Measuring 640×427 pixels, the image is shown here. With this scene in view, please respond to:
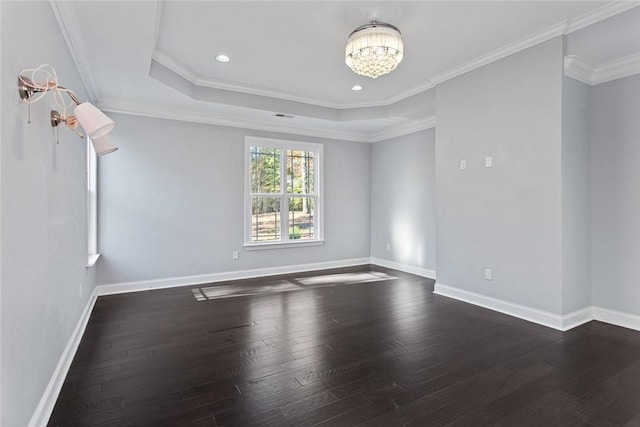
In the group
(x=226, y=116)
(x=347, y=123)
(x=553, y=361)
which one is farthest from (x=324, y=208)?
(x=553, y=361)

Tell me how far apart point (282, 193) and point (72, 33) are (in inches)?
140

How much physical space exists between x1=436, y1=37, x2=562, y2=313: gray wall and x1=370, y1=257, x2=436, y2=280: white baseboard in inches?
39.9

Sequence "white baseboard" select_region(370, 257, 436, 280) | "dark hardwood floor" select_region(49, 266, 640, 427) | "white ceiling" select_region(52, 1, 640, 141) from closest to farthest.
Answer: "dark hardwood floor" select_region(49, 266, 640, 427) < "white ceiling" select_region(52, 1, 640, 141) < "white baseboard" select_region(370, 257, 436, 280)

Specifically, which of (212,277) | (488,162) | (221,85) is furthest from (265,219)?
(488,162)

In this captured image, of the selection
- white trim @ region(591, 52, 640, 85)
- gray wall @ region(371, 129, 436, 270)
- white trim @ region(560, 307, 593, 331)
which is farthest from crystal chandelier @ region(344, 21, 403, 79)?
white trim @ region(560, 307, 593, 331)

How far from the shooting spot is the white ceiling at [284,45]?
2.67 metres

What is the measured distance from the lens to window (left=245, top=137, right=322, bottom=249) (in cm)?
546

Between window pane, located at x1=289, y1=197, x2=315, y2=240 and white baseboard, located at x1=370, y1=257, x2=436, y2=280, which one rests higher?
window pane, located at x1=289, y1=197, x2=315, y2=240

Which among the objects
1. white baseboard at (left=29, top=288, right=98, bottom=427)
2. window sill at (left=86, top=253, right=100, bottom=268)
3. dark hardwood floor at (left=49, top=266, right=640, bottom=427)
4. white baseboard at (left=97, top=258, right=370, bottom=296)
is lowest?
dark hardwood floor at (left=49, top=266, right=640, bottom=427)

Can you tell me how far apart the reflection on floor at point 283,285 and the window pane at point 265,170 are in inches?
61.8

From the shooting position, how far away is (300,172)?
5.95m

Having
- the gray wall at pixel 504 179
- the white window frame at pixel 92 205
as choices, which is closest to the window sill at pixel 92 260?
the white window frame at pixel 92 205

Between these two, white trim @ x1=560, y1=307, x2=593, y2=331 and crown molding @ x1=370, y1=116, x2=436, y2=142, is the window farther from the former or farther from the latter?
white trim @ x1=560, y1=307, x2=593, y2=331

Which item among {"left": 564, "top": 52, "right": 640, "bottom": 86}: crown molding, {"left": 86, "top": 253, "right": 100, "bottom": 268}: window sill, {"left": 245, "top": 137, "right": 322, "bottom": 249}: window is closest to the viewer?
{"left": 564, "top": 52, "right": 640, "bottom": 86}: crown molding
